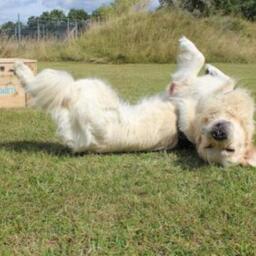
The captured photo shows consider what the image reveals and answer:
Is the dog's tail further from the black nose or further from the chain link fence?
the chain link fence

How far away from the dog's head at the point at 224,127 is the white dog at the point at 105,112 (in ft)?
0.50

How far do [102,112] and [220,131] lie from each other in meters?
0.90

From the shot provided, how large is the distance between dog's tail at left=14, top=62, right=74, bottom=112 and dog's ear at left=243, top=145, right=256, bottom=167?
4.51 feet

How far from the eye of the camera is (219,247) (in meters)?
2.60

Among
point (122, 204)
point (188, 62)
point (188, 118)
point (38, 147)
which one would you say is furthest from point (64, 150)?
point (188, 62)

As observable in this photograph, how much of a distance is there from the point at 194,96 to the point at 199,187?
112 centimetres

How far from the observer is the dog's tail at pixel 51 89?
12.6ft

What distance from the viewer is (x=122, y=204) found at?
3.12 meters

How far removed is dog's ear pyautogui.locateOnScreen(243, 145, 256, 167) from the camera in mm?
3855

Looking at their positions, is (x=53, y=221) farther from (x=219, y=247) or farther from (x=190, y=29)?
(x=190, y=29)

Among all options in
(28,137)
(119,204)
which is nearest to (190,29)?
(28,137)

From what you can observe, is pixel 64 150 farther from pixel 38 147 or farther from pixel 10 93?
pixel 10 93

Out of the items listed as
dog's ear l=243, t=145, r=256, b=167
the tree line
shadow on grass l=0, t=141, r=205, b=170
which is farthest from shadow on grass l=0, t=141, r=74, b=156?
the tree line

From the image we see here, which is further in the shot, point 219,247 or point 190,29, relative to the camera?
point 190,29
